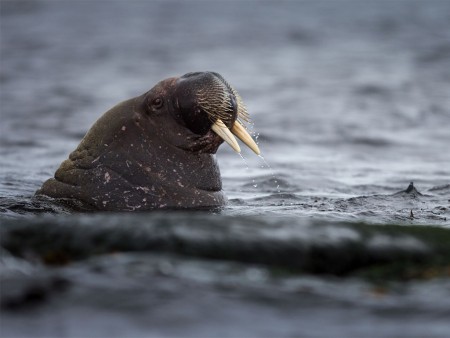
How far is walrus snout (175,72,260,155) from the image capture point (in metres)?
7.56

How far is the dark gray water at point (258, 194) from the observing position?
13.3ft

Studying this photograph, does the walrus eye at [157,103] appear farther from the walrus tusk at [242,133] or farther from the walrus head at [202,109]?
the walrus tusk at [242,133]

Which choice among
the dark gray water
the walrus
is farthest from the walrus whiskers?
the dark gray water

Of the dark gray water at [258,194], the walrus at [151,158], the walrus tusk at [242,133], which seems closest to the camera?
the dark gray water at [258,194]

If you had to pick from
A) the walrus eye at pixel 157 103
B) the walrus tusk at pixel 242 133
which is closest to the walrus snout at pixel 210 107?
the walrus tusk at pixel 242 133

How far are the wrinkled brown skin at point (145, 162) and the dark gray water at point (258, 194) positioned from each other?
0.34 metres

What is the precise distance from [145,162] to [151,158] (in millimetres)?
58

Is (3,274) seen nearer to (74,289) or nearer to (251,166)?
A: (74,289)

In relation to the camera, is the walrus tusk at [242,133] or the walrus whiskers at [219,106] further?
the walrus tusk at [242,133]

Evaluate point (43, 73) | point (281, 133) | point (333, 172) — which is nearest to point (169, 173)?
point (333, 172)

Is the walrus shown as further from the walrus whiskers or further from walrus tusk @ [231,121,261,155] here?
Answer: the walrus whiskers

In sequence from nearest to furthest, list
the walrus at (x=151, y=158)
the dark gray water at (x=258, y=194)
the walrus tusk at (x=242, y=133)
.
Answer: the dark gray water at (x=258, y=194) < the walrus tusk at (x=242, y=133) < the walrus at (x=151, y=158)

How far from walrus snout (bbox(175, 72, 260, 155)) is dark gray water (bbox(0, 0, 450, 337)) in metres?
0.77

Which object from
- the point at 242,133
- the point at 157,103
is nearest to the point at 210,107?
the point at 242,133
